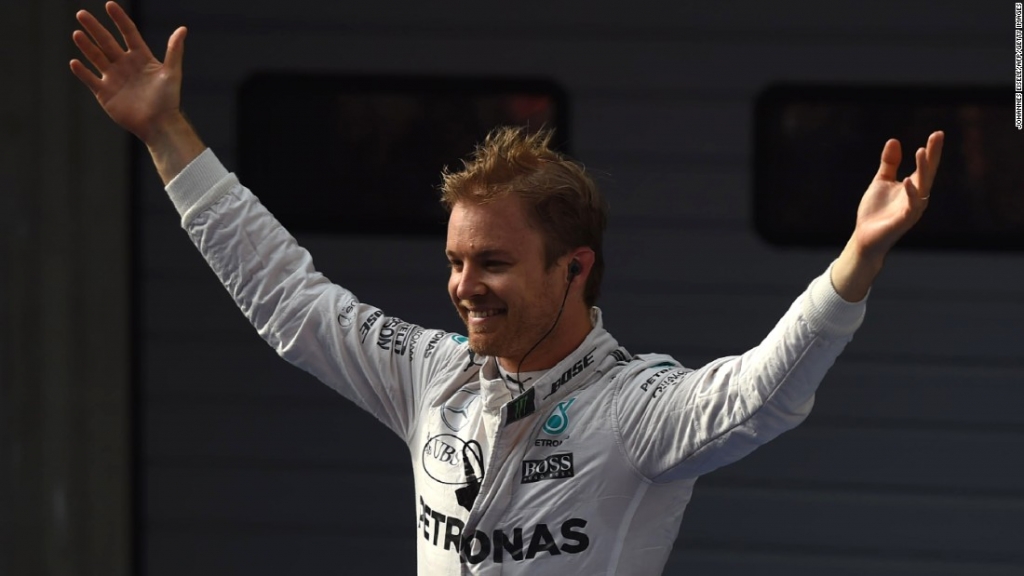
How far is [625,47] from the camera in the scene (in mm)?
5012

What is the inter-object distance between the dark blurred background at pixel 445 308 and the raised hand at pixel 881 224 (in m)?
2.58

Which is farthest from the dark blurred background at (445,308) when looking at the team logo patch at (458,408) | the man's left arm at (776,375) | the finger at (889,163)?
the finger at (889,163)

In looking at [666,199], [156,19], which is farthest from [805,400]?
[156,19]

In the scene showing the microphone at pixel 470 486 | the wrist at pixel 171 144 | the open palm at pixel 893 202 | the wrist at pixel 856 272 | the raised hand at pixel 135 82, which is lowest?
the microphone at pixel 470 486

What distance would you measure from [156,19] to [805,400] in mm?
3508

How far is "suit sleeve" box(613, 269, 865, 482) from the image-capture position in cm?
239

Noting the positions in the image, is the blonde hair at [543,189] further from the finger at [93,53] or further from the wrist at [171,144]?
the finger at [93,53]

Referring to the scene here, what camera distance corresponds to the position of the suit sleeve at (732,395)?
94.0 inches

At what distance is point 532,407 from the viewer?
9.22 feet

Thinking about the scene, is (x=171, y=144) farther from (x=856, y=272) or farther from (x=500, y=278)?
(x=856, y=272)

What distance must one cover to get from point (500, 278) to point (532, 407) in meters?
0.27

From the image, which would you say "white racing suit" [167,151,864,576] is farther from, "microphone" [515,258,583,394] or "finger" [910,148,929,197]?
"finger" [910,148,929,197]

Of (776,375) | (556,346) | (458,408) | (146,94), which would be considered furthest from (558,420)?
(146,94)

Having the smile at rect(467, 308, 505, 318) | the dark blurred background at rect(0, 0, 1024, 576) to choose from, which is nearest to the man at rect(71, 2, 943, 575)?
the smile at rect(467, 308, 505, 318)
